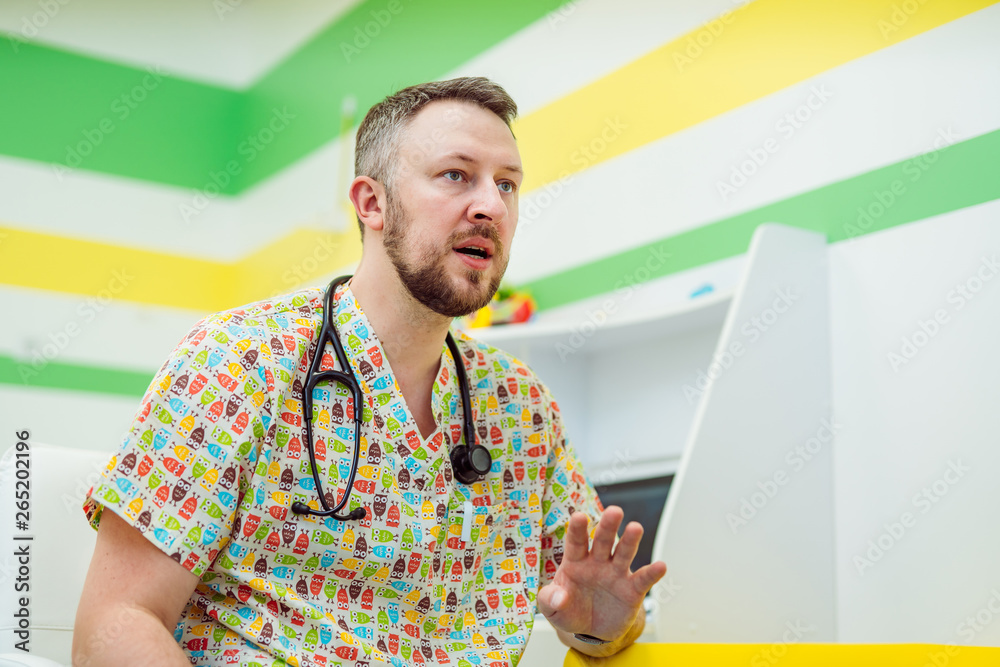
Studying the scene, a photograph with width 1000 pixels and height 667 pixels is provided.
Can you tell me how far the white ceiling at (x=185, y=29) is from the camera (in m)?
4.30

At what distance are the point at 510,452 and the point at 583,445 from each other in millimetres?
1233

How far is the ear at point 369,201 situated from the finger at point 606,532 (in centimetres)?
61

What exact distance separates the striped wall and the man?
891 millimetres

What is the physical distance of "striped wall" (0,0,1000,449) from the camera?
2.06m

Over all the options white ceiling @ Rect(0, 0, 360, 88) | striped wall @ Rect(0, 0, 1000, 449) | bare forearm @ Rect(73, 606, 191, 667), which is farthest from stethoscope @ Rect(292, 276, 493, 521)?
white ceiling @ Rect(0, 0, 360, 88)

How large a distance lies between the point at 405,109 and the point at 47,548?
895mm

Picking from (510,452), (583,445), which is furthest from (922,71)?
(583,445)

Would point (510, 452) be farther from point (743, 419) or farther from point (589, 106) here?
point (589, 106)

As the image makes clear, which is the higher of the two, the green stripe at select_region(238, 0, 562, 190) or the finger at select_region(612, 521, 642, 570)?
the green stripe at select_region(238, 0, 562, 190)

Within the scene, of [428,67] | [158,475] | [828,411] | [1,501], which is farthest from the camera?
[428,67]

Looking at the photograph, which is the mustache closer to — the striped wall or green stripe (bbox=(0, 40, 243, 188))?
the striped wall

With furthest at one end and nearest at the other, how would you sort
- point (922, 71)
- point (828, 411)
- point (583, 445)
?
1. point (583, 445)
2. point (828, 411)
3. point (922, 71)

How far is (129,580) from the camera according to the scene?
1230mm

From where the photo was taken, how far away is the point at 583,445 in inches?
112
